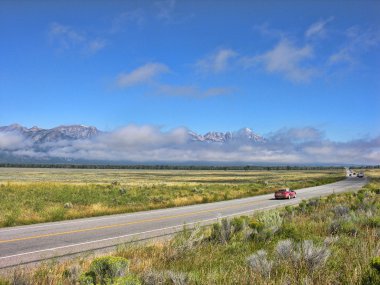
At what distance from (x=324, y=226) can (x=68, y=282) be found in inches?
336

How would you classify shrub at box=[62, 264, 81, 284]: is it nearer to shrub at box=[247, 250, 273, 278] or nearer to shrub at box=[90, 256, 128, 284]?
shrub at box=[90, 256, 128, 284]

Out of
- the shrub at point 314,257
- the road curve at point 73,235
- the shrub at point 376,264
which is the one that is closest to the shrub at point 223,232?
the road curve at point 73,235

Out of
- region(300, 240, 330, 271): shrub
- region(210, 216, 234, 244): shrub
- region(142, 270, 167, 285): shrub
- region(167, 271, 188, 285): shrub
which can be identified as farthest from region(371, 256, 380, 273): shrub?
region(210, 216, 234, 244): shrub

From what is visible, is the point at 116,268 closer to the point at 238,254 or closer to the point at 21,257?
the point at 238,254

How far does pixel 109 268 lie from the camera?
5.88m

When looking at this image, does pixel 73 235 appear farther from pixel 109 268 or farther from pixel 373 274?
pixel 373 274

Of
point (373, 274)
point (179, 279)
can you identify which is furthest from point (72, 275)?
point (373, 274)

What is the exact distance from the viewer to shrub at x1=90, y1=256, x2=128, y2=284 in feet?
19.0

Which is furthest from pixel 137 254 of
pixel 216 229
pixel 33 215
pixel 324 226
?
pixel 33 215

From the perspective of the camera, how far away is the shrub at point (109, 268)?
5.78m

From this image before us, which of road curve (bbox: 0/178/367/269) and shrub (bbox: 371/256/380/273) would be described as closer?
shrub (bbox: 371/256/380/273)

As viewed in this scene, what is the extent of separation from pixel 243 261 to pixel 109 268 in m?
2.79

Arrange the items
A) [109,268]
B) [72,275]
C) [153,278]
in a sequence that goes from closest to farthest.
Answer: [153,278] < [109,268] < [72,275]

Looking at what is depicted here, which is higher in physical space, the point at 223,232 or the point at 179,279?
the point at 179,279
